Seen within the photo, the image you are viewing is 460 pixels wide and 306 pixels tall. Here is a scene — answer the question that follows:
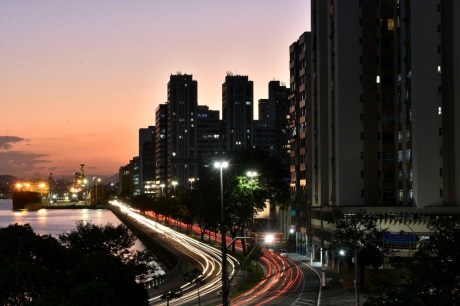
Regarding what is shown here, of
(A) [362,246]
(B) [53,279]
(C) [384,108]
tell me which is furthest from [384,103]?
(B) [53,279]

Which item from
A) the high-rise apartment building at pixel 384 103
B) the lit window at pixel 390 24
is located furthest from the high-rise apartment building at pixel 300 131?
the lit window at pixel 390 24

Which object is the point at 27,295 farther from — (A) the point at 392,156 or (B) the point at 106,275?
(A) the point at 392,156

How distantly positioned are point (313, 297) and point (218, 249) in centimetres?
4967

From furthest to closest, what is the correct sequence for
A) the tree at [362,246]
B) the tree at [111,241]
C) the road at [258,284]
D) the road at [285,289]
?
the tree at [362,246] < the tree at [111,241] < the road at [258,284] < the road at [285,289]

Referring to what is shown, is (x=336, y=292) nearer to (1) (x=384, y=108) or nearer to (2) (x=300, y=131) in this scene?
(1) (x=384, y=108)

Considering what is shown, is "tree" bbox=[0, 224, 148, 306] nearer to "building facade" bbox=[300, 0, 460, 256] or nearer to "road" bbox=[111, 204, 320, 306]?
"road" bbox=[111, 204, 320, 306]

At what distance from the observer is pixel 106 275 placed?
84.1 ft

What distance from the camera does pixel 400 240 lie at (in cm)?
7088

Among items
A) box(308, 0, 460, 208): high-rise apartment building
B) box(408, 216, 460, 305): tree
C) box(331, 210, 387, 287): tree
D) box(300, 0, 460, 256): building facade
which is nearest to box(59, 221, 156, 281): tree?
box(331, 210, 387, 287): tree

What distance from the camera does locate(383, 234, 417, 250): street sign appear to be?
70.2 m

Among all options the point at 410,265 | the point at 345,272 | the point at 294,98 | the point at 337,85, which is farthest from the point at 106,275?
the point at 294,98

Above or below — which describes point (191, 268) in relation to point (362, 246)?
below

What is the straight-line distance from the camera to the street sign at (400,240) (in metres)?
70.2

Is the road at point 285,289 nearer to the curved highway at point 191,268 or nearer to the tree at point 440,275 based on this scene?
the curved highway at point 191,268
